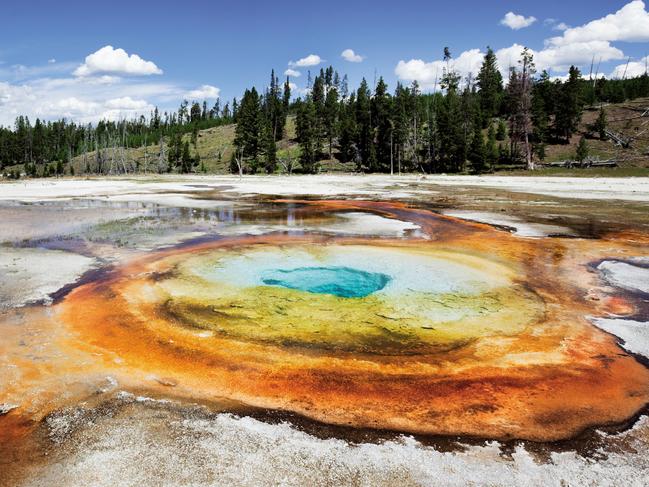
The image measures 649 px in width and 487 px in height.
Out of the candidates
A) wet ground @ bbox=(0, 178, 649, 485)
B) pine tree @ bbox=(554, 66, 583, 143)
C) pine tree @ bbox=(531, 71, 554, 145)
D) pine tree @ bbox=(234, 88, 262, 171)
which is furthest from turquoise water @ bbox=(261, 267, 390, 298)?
pine tree @ bbox=(554, 66, 583, 143)

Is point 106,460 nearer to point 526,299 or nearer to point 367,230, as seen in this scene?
point 526,299

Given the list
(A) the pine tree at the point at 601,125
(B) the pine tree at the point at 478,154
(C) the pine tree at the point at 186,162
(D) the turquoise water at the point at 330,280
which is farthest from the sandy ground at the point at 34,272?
(C) the pine tree at the point at 186,162

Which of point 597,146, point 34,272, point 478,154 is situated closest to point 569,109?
point 597,146

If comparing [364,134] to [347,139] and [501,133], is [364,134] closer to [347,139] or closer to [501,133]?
[347,139]

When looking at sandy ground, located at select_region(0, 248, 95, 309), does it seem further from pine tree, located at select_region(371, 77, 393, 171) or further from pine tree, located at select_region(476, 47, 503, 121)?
pine tree, located at select_region(476, 47, 503, 121)

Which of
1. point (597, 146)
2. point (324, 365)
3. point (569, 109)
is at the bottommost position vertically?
point (324, 365)

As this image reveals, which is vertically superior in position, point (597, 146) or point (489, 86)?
point (489, 86)
